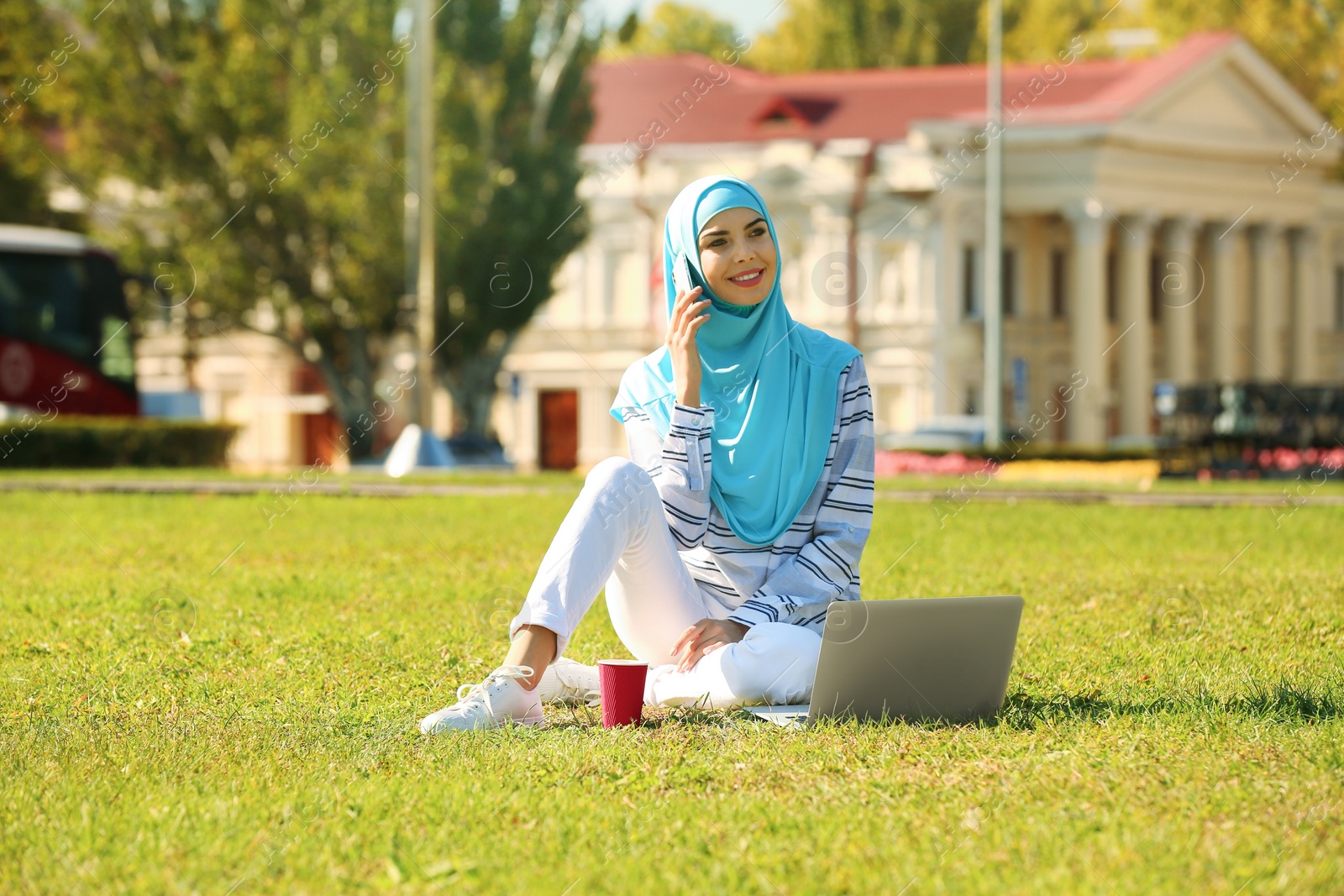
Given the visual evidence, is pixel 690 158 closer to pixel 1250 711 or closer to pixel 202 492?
pixel 202 492

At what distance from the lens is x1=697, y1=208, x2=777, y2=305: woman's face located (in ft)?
16.9

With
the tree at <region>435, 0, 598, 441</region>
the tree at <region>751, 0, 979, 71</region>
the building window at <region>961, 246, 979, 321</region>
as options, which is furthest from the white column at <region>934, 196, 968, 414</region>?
the tree at <region>435, 0, 598, 441</region>

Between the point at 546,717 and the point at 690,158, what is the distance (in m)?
43.0

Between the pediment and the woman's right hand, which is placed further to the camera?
the pediment

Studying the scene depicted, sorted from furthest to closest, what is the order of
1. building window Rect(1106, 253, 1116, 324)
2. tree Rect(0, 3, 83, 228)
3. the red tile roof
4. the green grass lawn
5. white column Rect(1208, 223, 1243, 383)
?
building window Rect(1106, 253, 1116, 324) → white column Rect(1208, 223, 1243, 383) → the red tile roof → tree Rect(0, 3, 83, 228) → the green grass lawn

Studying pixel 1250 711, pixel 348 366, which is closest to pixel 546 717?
pixel 1250 711

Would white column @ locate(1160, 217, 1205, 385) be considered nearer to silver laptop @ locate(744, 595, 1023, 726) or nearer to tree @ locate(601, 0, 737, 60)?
tree @ locate(601, 0, 737, 60)

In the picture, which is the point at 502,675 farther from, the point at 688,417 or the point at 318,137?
the point at 318,137

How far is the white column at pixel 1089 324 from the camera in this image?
156 ft

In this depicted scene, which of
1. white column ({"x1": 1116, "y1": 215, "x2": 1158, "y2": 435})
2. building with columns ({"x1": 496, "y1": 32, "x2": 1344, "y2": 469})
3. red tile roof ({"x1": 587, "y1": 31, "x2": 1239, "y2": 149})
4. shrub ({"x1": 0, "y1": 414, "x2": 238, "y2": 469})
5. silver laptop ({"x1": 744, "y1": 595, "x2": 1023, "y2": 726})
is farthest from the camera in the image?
white column ({"x1": 1116, "y1": 215, "x2": 1158, "y2": 435})

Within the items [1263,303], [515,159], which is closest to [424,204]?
[515,159]

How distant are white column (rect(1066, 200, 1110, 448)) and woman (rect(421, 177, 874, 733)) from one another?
43383mm

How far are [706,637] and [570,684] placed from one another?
56cm

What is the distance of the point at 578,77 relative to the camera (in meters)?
34.2
